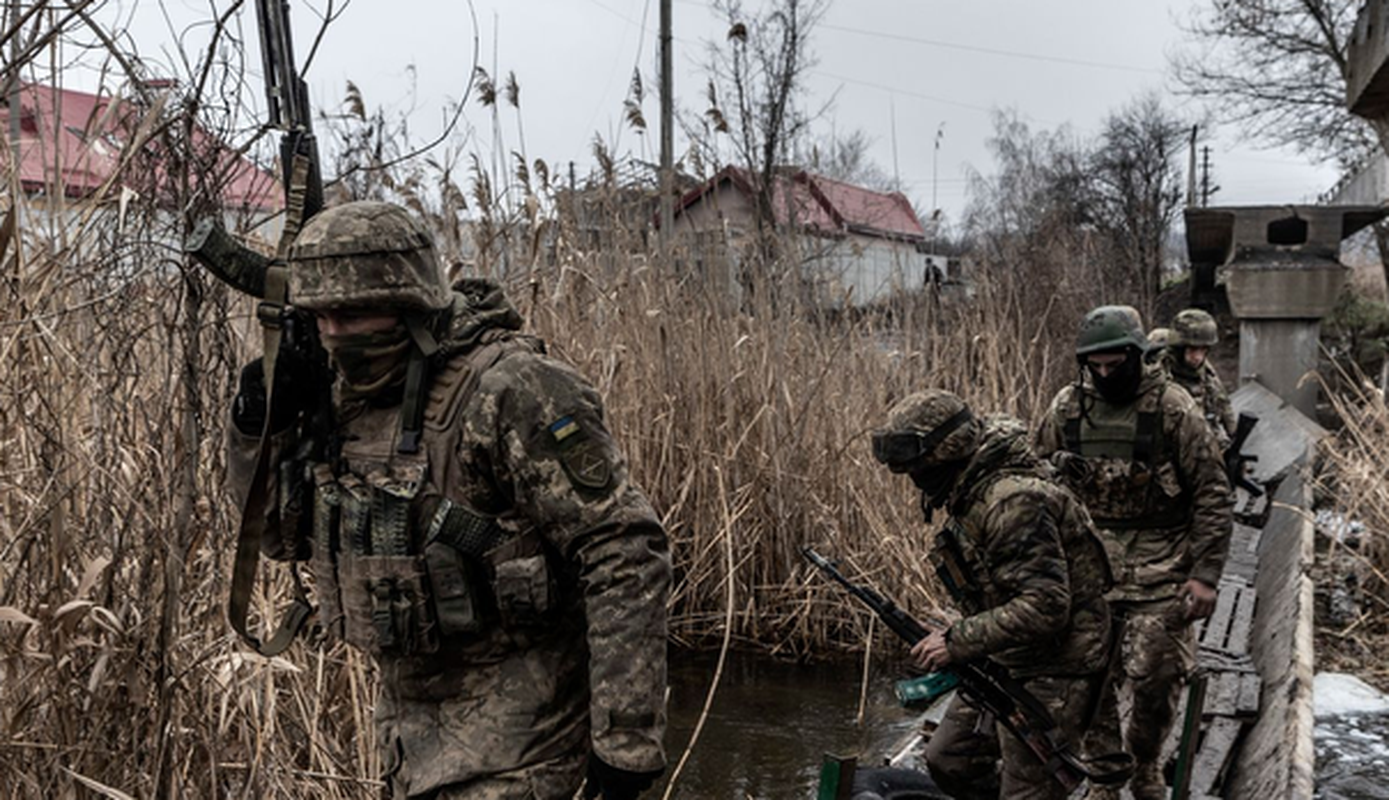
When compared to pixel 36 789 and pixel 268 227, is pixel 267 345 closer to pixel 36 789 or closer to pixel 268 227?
pixel 36 789

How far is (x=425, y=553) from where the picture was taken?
2.04 metres

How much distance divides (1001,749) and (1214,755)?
1.44m

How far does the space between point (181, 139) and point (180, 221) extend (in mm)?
162

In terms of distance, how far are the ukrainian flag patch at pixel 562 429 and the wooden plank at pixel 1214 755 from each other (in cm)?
305

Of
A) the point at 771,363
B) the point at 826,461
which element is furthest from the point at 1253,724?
the point at 771,363

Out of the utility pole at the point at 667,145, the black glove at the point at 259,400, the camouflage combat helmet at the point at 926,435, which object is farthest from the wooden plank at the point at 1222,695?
the black glove at the point at 259,400

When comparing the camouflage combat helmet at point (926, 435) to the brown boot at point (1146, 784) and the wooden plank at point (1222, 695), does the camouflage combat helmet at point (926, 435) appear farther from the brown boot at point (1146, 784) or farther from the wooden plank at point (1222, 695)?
the wooden plank at point (1222, 695)

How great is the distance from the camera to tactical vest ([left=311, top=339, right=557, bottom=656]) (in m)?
2.04

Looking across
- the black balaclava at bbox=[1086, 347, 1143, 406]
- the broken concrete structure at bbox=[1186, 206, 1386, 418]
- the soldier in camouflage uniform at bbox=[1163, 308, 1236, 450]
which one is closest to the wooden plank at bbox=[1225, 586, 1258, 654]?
the soldier in camouflage uniform at bbox=[1163, 308, 1236, 450]

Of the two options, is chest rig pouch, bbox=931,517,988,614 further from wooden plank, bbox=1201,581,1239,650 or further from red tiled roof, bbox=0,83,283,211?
wooden plank, bbox=1201,581,1239,650

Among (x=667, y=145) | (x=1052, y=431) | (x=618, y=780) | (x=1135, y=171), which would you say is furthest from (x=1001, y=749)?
(x=1135, y=171)

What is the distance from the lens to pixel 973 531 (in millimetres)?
3178

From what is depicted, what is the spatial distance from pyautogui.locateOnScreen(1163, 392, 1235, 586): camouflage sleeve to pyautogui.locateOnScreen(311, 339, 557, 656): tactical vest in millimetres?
2842

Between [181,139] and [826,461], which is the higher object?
[181,139]
